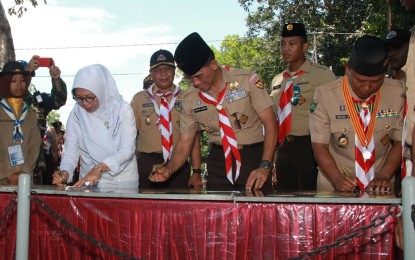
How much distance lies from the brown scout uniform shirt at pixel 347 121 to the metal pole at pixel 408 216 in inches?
60.8

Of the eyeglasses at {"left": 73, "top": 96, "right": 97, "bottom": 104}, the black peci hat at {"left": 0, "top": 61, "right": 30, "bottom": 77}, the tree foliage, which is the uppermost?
the tree foliage

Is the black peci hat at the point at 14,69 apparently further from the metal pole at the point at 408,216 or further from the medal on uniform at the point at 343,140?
the metal pole at the point at 408,216

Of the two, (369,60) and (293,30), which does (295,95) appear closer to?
(293,30)

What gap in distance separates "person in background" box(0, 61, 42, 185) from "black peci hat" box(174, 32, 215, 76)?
205cm

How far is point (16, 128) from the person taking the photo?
5.50 meters

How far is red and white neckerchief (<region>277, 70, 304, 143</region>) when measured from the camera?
5.38 meters

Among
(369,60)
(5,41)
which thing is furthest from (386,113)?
(5,41)

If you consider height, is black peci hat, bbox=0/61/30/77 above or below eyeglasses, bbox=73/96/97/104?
above

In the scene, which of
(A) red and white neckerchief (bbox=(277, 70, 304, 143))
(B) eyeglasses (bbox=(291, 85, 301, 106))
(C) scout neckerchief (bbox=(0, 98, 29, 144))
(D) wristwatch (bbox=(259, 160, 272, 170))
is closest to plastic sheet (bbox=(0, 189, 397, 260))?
(D) wristwatch (bbox=(259, 160, 272, 170))

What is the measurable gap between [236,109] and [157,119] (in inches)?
63.6

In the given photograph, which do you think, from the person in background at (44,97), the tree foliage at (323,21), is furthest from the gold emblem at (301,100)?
the tree foliage at (323,21)

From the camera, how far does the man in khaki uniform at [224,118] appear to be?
13.6ft

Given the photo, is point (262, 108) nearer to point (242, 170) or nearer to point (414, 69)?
point (242, 170)

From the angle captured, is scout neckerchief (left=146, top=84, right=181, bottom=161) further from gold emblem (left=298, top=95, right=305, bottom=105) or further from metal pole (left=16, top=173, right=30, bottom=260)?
metal pole (left=16, top=173, right=30, bottom=260)
